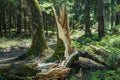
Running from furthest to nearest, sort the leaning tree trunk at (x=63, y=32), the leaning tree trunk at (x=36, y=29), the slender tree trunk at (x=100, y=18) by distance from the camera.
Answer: the slender tree trunk at (x=100, y=18), the leaning tree trunk at (x=36, y=29), the leaning tree trunk at (x=63, y=32)

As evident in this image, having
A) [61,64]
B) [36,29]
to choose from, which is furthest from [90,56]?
[36,29]

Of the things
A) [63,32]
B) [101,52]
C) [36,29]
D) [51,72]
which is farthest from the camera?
[36,29]

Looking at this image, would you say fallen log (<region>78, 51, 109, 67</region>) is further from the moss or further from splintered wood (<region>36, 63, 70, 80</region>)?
splintered wood (<region>36, 63, 70, 80</region>)

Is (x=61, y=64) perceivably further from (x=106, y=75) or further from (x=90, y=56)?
(x=106, y=75)

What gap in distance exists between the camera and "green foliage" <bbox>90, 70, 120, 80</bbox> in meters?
9.15

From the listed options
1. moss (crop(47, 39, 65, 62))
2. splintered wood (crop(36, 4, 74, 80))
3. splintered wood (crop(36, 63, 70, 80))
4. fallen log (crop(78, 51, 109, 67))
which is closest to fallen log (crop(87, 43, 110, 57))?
fallen log (crop(78, 51, 109, 67))

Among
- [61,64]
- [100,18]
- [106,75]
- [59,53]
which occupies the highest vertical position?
[100,18]

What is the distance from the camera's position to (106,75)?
30.4 ft

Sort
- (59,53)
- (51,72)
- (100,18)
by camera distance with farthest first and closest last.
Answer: (100,18), (59,53), (51,72)

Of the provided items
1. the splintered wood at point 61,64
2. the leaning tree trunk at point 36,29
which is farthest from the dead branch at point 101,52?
the leaning tree trunk at point 36,29

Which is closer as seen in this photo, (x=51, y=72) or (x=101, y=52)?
(x=51, y=72)

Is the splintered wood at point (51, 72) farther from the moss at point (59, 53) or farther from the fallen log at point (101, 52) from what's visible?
the fallen log at point (101, 52)

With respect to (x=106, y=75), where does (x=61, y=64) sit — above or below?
above

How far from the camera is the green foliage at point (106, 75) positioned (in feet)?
30.0
